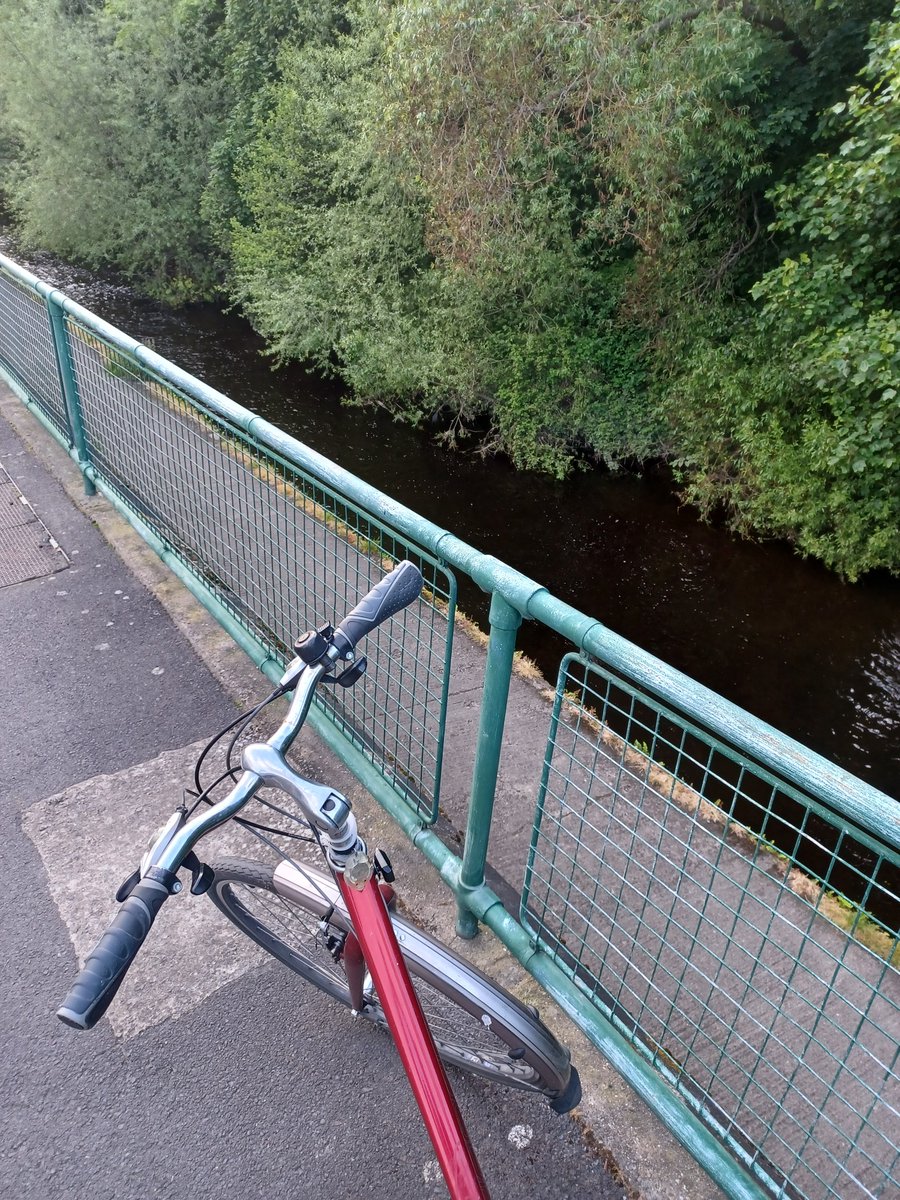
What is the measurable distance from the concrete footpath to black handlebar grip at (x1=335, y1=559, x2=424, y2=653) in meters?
1.38

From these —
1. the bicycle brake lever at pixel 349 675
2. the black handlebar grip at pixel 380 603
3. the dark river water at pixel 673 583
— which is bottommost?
the dark river water at pixel 673 583

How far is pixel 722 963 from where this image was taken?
1889mm

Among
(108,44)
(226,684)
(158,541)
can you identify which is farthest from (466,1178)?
(108,44)

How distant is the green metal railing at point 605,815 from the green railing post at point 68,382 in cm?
1

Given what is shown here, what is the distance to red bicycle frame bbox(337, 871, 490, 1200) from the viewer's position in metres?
1.37

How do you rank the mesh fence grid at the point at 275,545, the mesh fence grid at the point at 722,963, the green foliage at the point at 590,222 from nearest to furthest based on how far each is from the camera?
the mesh fence grid at the point at 722,963
the mesh fence grid at the point at 275,545
the green foliage at the point at 590,222

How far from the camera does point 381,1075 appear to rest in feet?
7.55

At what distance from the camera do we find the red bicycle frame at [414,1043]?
1.37 m

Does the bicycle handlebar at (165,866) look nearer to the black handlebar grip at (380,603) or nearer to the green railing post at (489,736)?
the black handlebar grip at (380,603)

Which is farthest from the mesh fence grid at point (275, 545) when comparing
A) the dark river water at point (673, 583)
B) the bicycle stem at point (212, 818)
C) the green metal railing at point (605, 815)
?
the dark river water at point (673, 583)

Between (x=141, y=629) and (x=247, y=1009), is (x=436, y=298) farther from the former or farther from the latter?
(x=247, y=1009)

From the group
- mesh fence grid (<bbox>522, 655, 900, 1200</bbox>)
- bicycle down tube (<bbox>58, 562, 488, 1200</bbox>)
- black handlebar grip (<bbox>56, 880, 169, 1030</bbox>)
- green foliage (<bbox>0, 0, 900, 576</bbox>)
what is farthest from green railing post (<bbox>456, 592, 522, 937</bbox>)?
green foliage (<bbox>0, 0, 900, 576</bbox>)

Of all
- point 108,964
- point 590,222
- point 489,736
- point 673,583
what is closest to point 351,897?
point 108,964

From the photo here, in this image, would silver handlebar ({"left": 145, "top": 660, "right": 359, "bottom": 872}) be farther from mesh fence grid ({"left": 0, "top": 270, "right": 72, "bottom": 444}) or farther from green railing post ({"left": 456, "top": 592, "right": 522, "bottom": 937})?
mesh fence grid ({"left": 0, "top": 270, "right": 72, "bottom": 444})
